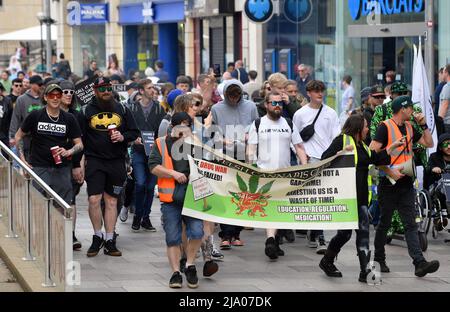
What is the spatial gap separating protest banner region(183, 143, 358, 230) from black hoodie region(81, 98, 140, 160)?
5.33 ft

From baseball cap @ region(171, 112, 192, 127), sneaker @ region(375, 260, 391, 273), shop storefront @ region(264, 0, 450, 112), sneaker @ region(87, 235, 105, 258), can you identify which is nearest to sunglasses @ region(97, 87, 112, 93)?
sneaker @ region(87, 235, 105, 258)

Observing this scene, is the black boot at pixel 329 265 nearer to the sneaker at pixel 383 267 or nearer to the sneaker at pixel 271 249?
the sneaker at pixel 383 267

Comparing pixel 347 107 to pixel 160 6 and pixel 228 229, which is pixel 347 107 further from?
pixel 160 6

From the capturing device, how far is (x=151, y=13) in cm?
4278

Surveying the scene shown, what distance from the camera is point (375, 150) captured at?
38.5ft

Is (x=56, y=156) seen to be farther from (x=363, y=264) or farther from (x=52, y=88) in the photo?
(x=363, y=264)

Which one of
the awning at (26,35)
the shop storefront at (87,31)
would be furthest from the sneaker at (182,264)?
the awning at (26,35)

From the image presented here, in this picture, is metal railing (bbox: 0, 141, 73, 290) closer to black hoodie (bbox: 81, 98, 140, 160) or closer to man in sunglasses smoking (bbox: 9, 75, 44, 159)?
black hoodie (bbox: 81, 98, 140, 160)

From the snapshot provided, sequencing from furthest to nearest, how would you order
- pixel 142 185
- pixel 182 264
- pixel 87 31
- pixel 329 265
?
pixel 87 31
pixel 142 185
pixel 182 264
pixel 329 265

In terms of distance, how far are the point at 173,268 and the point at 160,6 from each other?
32.1 m

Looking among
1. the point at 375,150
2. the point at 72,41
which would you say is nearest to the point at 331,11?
the point at 375,150

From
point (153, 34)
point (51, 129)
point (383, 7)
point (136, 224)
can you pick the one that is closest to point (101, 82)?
point (51, 129)

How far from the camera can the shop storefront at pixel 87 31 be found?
157 feet

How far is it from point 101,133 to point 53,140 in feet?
1.84
